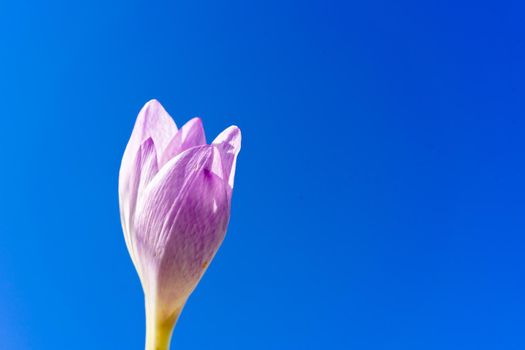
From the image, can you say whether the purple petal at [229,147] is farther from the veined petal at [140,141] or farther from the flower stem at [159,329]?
the flower stem at [159,329]

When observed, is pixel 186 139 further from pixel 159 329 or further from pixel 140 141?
pixel 159 329

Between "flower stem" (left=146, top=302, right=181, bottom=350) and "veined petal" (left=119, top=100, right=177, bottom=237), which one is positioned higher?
"veined petal" (left=119, top=100, right=177, bottom=237)

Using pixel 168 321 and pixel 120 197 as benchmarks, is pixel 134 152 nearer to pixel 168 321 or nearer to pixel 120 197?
pixel 120 197

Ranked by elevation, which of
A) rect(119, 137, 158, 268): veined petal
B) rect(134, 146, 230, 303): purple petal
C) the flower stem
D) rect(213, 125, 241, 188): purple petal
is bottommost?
the flower stem

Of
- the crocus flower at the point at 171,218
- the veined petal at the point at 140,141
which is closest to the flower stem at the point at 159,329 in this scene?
the crocus flower at the point at 171,218

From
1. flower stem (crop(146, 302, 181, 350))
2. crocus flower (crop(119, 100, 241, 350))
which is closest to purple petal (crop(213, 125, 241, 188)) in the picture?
crocus flower (crop(119, 100, 241, 350))

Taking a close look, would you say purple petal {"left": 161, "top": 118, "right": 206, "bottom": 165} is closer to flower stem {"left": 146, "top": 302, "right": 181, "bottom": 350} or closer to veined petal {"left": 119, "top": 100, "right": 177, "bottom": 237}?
veined petal {"left": 119, "top": 100, "right": 177, "bottom": 237}

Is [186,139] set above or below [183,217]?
above

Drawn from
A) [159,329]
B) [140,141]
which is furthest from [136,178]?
[159,329]
